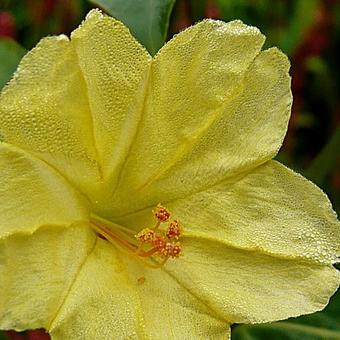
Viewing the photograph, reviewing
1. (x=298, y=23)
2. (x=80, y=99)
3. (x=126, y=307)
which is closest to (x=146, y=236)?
(x=126, y=307)

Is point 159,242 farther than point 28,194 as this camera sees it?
Yes

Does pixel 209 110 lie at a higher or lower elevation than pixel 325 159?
higher

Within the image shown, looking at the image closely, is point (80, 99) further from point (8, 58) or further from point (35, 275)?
point (8, 58)

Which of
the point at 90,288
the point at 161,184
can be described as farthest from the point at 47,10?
the point at 90,288

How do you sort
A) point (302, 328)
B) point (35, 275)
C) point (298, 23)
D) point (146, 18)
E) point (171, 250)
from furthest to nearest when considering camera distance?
point (298, 23) < point (302, 328) < point (146, 18) < point (171, 250) < point (35, 275)

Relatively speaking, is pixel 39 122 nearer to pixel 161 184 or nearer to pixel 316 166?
pixel 161 184

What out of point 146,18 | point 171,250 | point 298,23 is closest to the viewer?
point 171,250
